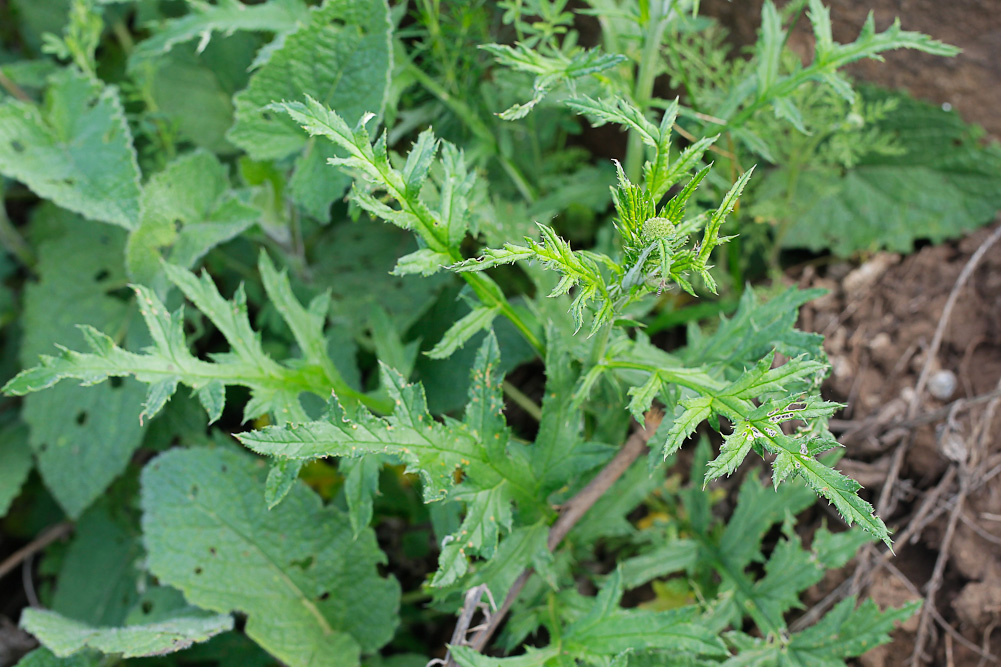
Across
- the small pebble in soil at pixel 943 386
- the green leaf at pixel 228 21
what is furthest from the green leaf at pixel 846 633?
the green leaf at pixel 228 21

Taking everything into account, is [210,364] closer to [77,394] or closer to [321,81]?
[321,81]

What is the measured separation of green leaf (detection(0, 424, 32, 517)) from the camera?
104 inches

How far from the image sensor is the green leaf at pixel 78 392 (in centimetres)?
257

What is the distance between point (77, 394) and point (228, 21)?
1402 millimetres

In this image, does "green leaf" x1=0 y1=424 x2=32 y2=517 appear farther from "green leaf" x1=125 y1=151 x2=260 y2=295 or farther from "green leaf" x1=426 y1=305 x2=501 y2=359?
"green leaf" x1=426 y1=305 x2=501 y2=359

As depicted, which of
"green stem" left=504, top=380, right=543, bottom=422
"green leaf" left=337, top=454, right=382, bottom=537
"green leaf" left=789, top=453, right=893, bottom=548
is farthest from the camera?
Answer: "green stem" left=504, top=380, right=543, bottom=422

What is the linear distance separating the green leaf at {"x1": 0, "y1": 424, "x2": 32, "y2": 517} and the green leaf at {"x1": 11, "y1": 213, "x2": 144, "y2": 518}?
151mm

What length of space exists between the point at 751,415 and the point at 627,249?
395 millimetres

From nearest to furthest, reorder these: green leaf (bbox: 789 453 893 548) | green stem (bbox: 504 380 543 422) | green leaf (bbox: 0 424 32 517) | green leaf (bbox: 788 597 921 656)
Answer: green leaf (bbox: 789 453 893 548), green leaf (bbox: 788 597 921 656), green stem (bbox: 504 380 543 422), green leaf (bbox: 0 424 32 517)

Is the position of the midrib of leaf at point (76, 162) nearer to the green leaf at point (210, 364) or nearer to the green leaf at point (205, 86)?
the green leaf at point (205, 86)

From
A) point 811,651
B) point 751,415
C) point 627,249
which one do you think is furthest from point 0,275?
point 811,651

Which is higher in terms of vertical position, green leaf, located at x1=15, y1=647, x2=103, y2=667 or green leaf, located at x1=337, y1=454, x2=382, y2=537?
green leaf, located at x1=337, y1=454, x2=382, y2=537

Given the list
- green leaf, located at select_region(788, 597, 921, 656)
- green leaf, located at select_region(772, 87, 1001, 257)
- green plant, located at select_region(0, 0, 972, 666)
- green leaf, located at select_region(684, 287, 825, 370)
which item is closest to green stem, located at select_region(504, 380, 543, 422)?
green plant, located at select_region(0, 0, 972, 666)

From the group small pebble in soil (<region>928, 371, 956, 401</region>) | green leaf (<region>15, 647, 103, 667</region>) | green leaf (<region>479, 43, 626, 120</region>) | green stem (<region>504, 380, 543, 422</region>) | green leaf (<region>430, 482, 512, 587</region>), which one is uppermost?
green leaf (<region>479, 43, 626, 120</region>)
